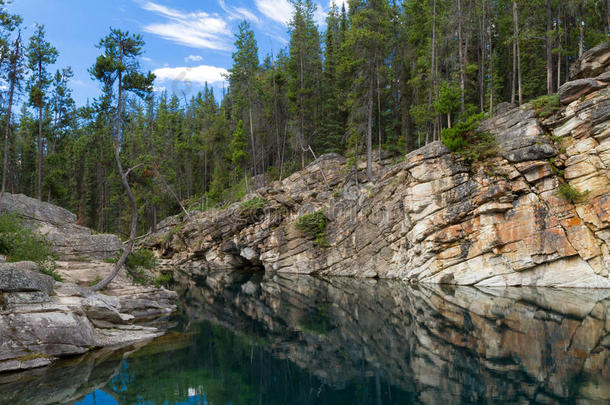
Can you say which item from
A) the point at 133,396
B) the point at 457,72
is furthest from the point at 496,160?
the point at 133,396

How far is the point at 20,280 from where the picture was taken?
10.2 meters

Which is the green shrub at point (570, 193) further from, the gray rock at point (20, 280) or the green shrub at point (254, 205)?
the gray rock at point (20, 280)

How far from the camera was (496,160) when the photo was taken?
2178 centimetres

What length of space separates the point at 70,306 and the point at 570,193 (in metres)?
22.0

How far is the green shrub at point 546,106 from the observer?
2147 cm

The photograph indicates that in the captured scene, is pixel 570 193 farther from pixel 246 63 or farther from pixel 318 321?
pixel 246 63

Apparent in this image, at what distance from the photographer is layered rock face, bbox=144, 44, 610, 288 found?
18672 millimetres

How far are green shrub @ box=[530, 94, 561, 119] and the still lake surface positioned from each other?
10.3m

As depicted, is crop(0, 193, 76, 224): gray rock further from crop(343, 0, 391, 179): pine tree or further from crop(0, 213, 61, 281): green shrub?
crop(343, 0, 391, 179): pine tree

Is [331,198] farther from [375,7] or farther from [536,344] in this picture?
[536,344]

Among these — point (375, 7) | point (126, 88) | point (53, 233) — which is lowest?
point (53, 233)

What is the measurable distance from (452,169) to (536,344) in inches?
567

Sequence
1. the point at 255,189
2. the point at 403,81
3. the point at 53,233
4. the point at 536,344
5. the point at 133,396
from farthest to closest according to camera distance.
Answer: the point at 255,189 → the point at 403,81 → the point at 53,233 → the point at 536,344 → the point at 133,396

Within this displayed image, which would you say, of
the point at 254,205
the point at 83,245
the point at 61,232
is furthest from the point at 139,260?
the point at 254,205
